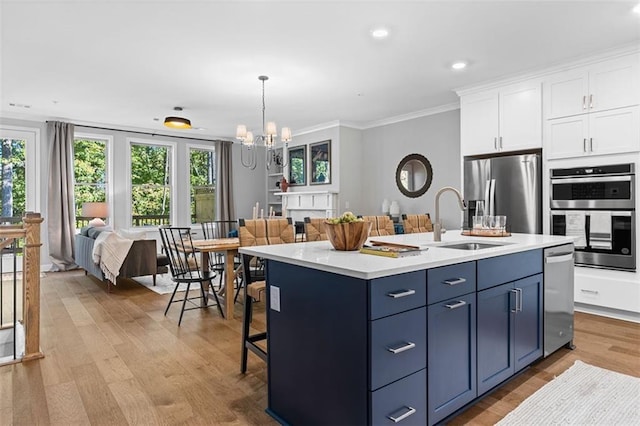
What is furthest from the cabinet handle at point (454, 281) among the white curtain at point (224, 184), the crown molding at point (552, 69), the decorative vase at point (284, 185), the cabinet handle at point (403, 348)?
the white curtain at point (224, 184)

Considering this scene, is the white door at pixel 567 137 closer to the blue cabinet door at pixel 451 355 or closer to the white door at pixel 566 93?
the white door at pixel 566 93

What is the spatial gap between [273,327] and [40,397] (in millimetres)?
1472

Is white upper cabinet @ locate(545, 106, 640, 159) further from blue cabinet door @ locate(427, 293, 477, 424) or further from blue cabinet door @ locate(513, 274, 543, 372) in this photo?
blue cabinet door @ locate(427, 293, 477, 424)

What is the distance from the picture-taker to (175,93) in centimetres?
518

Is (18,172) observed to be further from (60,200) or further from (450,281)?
(450,281)

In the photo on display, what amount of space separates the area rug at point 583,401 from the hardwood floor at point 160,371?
0.08 metres

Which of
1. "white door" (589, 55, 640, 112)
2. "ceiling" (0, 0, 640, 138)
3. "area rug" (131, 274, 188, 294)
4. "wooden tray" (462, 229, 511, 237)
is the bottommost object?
"area rug" (131, 274, 188, 294)

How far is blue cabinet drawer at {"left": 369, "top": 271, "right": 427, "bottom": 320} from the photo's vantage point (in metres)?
1.49

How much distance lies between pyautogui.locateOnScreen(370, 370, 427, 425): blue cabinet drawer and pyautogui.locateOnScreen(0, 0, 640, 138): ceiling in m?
2.64

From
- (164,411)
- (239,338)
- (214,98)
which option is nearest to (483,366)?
(164,411)

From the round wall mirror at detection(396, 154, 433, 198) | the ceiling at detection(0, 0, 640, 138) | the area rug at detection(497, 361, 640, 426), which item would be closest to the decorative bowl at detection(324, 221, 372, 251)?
the area rug at detection(497, 361, 640, 426)

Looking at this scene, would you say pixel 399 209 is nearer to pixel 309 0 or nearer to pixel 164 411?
pixel 309 0

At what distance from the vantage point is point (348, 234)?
210cm

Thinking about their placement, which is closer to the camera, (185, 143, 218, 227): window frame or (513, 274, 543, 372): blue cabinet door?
(513, 274, 543, 372): blue cabinet door
